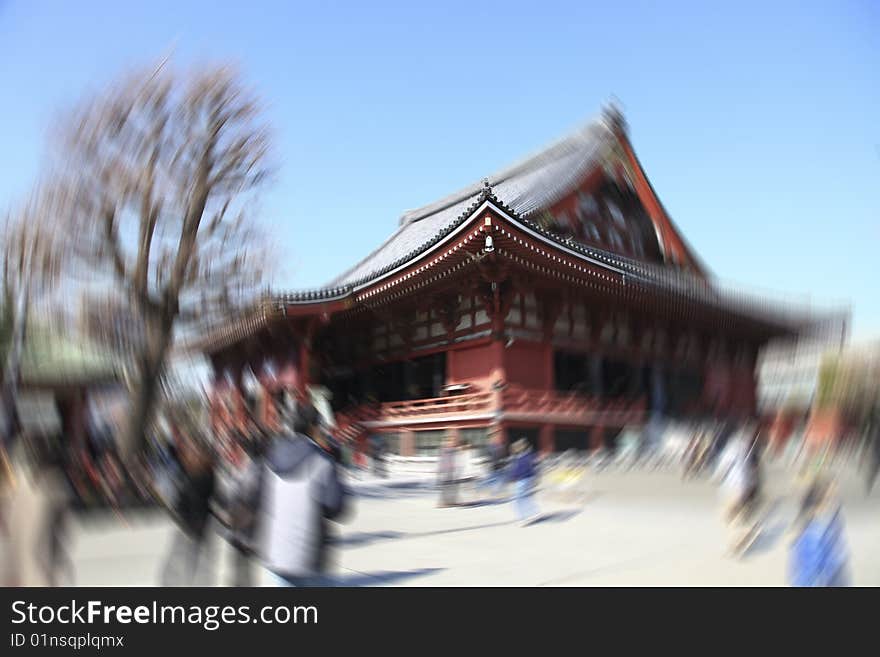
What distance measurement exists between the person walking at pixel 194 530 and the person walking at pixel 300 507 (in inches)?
41.0

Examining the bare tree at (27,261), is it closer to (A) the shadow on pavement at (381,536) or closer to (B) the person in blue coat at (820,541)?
(A) the shadow on pavement at (381,536)

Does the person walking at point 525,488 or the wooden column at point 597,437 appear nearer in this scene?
the person walking at point 525,488

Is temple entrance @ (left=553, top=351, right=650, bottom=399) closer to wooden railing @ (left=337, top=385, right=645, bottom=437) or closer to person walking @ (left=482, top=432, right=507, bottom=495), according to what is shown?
wooden railing @ (left=337, top=385, right=645, bottom=437)

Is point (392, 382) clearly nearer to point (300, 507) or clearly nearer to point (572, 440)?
point (572, 440)

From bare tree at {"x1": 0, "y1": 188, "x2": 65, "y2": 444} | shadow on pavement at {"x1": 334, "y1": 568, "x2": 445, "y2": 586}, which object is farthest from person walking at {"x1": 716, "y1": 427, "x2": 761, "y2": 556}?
bare tree at {"x1": 0, "y1": 188, "x2": 65, "y2": 444}

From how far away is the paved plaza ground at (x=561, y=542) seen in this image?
168 inches

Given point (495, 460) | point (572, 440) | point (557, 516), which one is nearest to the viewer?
point (557, 516)

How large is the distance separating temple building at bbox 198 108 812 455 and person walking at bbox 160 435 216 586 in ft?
11.5

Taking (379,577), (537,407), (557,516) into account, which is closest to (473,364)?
(537,407)

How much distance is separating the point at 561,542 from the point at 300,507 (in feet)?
11.4

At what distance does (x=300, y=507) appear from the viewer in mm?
2777

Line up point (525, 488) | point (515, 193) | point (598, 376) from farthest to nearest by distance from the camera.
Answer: point (515, 193), point (598, 376), point (525, 488)

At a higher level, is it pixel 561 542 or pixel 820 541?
pixel 820 541

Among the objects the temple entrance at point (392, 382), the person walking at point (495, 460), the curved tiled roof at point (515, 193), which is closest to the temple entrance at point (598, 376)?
the person walking at point (495, 460)
